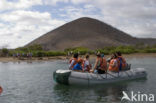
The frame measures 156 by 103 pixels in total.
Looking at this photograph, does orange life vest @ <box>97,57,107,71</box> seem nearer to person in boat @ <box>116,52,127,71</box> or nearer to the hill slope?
person in boat @ <box>116,52,127,71</box>

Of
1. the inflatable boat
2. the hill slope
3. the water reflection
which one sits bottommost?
the water reflection

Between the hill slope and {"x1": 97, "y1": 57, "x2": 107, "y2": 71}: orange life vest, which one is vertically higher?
the hill slope

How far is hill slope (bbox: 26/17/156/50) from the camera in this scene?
140375 millimetres

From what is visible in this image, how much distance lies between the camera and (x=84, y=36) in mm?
153500

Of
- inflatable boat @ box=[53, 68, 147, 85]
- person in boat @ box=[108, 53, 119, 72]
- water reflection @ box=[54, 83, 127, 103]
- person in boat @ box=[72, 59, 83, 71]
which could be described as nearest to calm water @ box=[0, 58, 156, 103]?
water reflection @ box=[54, 83, 127, 103]

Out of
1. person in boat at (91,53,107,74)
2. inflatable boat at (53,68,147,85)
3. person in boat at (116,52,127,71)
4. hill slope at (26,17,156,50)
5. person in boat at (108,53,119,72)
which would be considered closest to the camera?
inflatable boat at (53,68,147,85)

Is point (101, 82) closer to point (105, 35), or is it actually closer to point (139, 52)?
point (139, 52)

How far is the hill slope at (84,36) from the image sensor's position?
140m

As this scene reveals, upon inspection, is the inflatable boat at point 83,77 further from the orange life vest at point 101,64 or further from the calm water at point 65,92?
the orange life vest at point 101,64

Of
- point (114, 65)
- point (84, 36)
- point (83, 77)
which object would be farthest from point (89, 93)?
point (84, 36)

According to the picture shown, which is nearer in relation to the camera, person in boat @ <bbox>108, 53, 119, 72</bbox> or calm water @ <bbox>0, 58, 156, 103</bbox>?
calm water @ <bbox>0, 58, 156, 103</bbox>

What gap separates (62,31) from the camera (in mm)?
165625

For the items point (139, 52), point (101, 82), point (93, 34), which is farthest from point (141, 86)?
point (93, 34)

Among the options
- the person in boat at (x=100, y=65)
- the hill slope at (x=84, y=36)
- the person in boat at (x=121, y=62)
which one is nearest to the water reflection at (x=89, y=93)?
the person in boat at (x=100, y=65)
